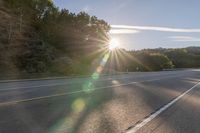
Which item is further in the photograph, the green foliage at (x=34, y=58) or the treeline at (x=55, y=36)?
the treeline at (x=55, y=36)

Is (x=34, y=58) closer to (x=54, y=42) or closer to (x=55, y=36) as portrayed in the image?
(x=54, y=42)

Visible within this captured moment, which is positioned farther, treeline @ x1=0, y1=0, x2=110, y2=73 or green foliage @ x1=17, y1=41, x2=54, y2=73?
treeline @ x1=0, y1=0, x2=110, y2=73

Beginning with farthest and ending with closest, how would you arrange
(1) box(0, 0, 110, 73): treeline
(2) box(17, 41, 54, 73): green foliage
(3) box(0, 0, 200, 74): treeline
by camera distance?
(1) box(0, 0, 110, 73): treeline < (3) box(0, 0, 200, 74): treeline < (2) box(17, 41, 54, 73): green foliage

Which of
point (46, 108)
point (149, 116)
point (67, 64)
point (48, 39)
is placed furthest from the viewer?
point (48, 39)

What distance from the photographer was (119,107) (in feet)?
40.5

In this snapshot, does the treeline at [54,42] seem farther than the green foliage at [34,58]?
Yes

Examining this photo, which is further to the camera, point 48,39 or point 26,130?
point 48,39

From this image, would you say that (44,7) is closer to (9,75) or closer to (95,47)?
(95,47)

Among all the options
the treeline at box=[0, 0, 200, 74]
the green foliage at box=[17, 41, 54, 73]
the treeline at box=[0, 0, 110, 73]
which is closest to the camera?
the green foliage at box=[17, 41, 54, 73]

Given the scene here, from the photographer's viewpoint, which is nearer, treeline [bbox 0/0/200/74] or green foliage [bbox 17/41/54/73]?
green foliage [bbox 17/41/54/73]

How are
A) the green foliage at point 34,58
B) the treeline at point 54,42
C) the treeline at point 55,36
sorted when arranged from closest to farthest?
the green foliage at point 34,58
the treeline at point 54,42
the treeline at point 55,36

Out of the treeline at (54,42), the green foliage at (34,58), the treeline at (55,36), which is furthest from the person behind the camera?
the treeline at (55,36)

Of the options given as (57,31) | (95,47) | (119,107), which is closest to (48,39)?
(57,31)

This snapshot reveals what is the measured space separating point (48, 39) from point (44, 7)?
18.0 ft
